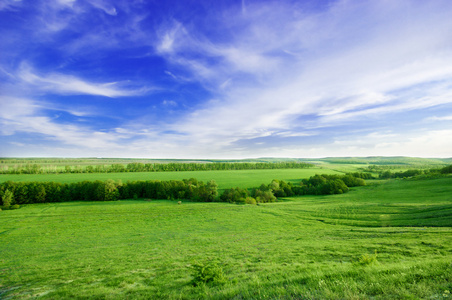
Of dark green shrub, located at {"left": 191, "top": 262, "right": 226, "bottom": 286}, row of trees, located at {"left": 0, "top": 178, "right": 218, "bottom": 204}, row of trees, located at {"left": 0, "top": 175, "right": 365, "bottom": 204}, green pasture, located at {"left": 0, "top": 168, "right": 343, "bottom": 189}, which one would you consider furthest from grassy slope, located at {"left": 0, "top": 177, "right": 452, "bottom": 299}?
green pasture, located at {"left": 0, "top": 168, "right": 343, "bottom": 189}

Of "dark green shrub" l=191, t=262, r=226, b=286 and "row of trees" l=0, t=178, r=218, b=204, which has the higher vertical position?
"dark green shrub" l=191, t=262, r=226, b=286

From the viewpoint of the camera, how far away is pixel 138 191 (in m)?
79.4

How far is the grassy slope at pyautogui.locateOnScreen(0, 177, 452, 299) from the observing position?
703 centimetres

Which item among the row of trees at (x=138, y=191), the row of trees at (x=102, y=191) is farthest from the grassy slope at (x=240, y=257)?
the row of trees at (x=102, y=191)

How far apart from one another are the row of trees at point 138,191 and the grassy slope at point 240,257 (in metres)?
30.2

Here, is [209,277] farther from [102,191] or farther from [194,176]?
[194,176]

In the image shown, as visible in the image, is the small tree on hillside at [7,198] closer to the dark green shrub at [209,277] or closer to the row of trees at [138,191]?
the row of trees at [138,191]

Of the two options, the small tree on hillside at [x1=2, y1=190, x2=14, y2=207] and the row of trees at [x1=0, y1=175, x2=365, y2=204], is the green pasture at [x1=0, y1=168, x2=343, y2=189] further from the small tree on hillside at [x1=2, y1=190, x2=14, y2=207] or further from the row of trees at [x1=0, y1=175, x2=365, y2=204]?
the small tree on hillside at [x1=2, y1=190, x2=14, y2=207]

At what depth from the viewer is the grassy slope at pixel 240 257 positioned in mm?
7031

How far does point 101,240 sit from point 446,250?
3823cm

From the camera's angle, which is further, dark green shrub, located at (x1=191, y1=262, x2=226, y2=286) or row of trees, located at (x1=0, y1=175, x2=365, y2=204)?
row of trees, located at (x1=0, y1=175, x2=365, y2=204)

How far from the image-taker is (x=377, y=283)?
6.34 m

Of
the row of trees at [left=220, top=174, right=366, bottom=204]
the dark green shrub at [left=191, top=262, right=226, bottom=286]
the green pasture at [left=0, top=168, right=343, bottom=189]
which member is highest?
the dark green shrub at [left=191, top=262, right=226, bottom=286]

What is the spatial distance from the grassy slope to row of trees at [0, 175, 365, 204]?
3016cm
